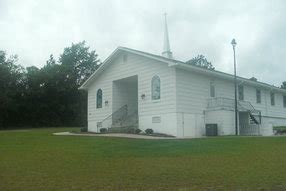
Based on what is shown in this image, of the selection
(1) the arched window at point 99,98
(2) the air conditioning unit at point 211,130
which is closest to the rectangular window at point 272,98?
(2) the air conditioning unit at point 211,130

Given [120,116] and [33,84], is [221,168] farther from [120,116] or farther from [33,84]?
[33,84]

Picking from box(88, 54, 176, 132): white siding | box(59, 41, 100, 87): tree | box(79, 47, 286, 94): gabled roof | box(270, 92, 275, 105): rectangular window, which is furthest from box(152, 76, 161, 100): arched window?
box(59, 41, 100, 87): tree

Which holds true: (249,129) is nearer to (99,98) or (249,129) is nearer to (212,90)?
(212,90)

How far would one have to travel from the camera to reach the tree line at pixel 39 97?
167 ft

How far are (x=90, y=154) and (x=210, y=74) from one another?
16.3 m

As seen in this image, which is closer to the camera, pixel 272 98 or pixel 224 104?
pixel 224 104

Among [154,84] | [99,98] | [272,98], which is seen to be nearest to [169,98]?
[154,84]

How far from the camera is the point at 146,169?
11.0m

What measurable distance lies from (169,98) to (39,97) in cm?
2944

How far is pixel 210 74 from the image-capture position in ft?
95.9

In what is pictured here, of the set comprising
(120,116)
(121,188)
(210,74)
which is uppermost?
(210,74)

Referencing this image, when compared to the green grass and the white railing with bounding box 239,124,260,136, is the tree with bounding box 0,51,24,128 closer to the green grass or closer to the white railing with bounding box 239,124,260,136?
the white railing with bounding box 239,124,260,136

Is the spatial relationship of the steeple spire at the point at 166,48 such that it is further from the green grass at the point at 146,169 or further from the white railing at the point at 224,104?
the green grass at the point at 146,169

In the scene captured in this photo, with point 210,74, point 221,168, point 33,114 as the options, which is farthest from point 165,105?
point 33,114
